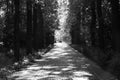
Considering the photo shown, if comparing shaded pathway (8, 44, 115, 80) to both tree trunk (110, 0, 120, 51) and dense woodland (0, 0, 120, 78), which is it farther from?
tree trunk (110, 0, 120, 51)

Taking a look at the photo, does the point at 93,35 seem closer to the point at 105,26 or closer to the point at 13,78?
the point at 105,26

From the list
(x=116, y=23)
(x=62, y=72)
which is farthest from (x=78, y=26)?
(x=62, y=72)

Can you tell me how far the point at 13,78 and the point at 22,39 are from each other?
26.6 metres

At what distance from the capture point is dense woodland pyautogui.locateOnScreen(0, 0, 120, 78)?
15789mm

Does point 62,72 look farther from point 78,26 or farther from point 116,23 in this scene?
point 78,26

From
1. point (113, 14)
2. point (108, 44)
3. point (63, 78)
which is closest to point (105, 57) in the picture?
point (113, 14)

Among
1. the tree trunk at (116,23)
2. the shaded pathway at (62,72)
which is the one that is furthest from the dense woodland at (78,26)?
the shaded pathway at (62,72)

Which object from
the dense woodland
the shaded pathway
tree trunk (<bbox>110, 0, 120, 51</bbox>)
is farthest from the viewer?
the dense woodland

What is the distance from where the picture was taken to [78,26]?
160 feet

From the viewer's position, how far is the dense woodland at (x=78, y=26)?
15.8m

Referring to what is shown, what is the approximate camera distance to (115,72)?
11852 millimetres

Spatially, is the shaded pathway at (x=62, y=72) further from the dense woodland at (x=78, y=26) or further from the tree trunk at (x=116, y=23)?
the tree trunk at (x=116, y=23)

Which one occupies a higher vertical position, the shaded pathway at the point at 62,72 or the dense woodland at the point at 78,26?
the dense woodland at the point at 78,26

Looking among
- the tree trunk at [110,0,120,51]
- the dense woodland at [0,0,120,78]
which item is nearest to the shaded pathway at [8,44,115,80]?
the dense woodland at [0,0,120,78]
